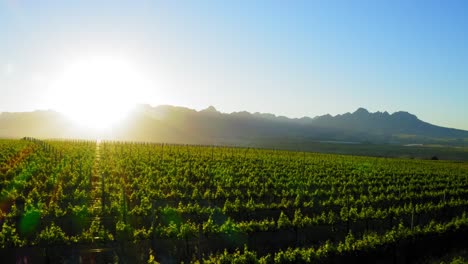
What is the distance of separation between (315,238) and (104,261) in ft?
30.0

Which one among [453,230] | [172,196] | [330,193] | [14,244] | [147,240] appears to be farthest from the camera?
[330,193]

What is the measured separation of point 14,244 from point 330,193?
2089cm

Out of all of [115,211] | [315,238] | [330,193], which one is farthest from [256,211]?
[330,193]

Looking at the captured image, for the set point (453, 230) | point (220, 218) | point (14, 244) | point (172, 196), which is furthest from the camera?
point (172, 196)

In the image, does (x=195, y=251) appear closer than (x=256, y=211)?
Yes

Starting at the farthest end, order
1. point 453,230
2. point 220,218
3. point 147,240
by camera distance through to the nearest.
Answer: point 220,218 → point 453,230 → point 147,240

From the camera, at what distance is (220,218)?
20938mm

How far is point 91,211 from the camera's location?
19406 millimetres

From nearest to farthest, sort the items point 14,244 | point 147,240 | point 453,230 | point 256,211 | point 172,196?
point 14,244 < point 147,240 < point 453,230 < point 256,211 < point 172,196

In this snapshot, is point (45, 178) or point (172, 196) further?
point (45, 178)

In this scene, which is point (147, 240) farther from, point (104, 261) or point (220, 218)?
point (220, 218)

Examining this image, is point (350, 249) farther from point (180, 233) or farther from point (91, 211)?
point (91, 211)

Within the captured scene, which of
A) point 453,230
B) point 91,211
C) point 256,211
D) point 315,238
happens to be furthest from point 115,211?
point 453,230

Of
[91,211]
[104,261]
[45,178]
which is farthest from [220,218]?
[45,178]
